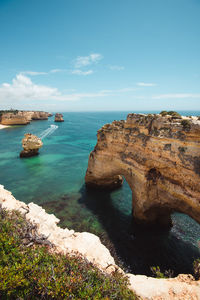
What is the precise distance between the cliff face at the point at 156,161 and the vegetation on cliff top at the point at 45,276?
312 inches

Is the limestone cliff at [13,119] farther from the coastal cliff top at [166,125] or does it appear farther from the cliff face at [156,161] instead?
the coastal cliff top at [166,125]

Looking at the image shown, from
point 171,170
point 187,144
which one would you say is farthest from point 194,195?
point 187,144

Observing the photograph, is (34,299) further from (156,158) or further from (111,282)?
(156,158)

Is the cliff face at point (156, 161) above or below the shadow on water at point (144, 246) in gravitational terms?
above

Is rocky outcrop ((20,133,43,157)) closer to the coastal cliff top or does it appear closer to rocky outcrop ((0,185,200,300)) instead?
the coastal cliff top

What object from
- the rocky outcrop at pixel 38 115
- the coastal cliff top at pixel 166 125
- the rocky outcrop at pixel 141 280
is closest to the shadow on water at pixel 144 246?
the rocky outcrop at pixel 141 280

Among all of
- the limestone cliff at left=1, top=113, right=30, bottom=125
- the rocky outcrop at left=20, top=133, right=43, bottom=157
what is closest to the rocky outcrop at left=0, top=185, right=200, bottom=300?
the rocky outcrop at left=20, top=133, right=43, bottom=157

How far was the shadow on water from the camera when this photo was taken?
10.8 meters

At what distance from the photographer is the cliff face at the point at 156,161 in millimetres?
10610

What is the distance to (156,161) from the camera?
1287cm

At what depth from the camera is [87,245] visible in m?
9.19

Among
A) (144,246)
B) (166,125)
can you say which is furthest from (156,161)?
(144,246)

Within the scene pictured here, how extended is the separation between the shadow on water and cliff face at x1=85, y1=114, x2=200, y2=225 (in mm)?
1291

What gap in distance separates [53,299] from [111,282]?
220 centimetres
